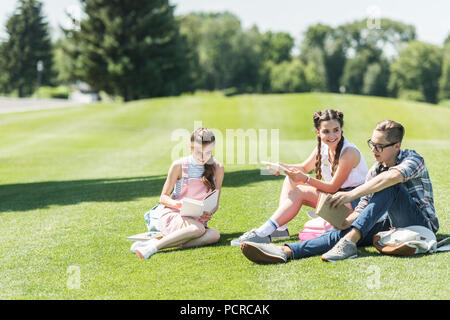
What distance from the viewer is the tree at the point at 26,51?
66625 millimetres

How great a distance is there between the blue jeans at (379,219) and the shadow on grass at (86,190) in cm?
489

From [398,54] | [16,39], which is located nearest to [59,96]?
[16,39]

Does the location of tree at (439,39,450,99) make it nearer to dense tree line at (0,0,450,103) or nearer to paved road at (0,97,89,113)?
dense tree line at (0,0,450,103)

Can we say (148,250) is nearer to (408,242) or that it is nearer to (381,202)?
(381,202)

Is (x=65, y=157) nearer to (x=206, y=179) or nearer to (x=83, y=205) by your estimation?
(x=83, y=205)

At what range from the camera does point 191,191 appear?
19.7 feet

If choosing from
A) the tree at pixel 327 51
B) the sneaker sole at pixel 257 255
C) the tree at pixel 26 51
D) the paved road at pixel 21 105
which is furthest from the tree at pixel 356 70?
the sneaker sole at pixel 257 255

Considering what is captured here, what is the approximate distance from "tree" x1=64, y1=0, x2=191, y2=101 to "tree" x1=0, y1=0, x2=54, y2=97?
60.8 ft

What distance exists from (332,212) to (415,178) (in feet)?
2.87

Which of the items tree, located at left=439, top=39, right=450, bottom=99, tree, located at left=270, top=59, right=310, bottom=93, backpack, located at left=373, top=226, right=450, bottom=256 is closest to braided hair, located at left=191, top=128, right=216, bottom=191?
backpack, located at left=373, top=226, right=450, bottom=256

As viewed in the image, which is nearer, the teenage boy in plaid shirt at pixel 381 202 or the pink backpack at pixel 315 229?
the teenage boy in plaid shirt at pixel 381 202

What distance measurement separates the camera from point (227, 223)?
7.08 m

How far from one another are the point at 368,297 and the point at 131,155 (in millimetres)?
14330

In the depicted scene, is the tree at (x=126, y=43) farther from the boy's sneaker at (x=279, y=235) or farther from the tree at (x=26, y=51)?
the boy's sneaker at (x=279, y=235)
